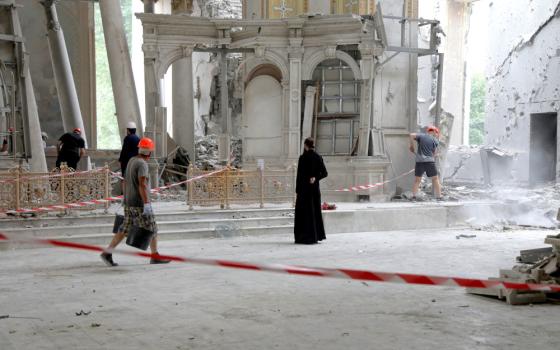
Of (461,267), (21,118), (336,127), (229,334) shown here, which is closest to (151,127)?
(21,118)

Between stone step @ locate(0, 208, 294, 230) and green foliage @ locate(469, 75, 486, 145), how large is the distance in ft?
110

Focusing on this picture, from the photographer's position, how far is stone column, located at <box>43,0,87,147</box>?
1742 centimetres

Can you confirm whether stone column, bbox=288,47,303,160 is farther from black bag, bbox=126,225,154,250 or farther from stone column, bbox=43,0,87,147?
black bag, bbox=126,225,154,250

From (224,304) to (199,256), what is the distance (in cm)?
317

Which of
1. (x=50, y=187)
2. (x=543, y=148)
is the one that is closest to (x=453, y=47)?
(x=543, y=148)

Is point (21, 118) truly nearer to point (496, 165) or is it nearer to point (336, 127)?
point (336, 127)

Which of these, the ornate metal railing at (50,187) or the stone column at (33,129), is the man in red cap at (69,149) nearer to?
the stone column at (33,129)

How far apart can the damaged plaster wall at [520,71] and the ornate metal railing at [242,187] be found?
8.90 meters

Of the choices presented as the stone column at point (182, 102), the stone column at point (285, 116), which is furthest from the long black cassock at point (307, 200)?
the stone column at point (182, 102)

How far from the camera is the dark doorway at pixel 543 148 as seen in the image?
1933cm

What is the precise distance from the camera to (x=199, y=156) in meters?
22.5

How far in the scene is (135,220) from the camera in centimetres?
855

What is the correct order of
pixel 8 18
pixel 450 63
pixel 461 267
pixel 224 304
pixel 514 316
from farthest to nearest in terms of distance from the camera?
pixel 450 63 < pixel 8 18 < pixel 461 267 < pixel 224 304 < pixel 514 316

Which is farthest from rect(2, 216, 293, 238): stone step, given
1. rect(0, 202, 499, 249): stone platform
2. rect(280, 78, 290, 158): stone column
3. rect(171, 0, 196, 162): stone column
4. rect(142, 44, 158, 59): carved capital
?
Result: rect(171, 0, 196, 162): stone column
